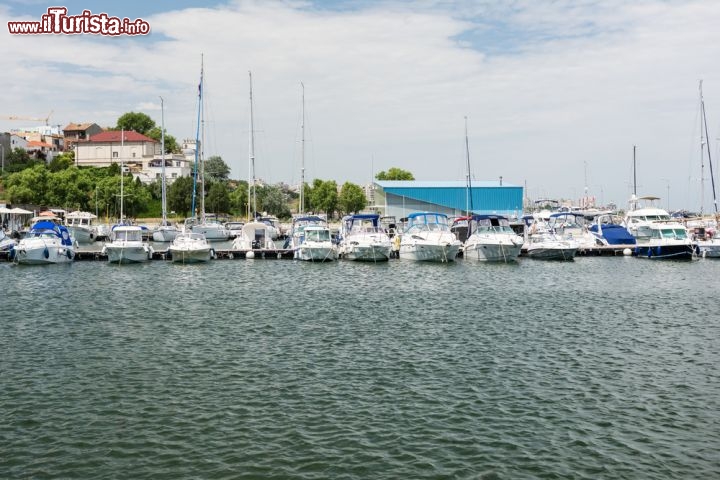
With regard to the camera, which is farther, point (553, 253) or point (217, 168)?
point (217, 168)

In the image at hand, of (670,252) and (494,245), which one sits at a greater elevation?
(494,245)

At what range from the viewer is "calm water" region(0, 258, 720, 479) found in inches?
592

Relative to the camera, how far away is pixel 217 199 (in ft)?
447

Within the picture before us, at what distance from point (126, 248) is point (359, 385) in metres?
44.5

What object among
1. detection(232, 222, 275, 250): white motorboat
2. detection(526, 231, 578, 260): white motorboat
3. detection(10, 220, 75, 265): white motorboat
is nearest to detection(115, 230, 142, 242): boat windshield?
detection(10, 220, 75, 265): white motorboat

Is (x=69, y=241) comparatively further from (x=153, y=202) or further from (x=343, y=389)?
(x=153, y=202)

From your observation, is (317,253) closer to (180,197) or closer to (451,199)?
(451,199)

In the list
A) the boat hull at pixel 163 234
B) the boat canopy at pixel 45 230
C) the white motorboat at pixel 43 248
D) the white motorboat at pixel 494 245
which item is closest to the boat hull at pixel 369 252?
the white motorboat at pixel 494 245

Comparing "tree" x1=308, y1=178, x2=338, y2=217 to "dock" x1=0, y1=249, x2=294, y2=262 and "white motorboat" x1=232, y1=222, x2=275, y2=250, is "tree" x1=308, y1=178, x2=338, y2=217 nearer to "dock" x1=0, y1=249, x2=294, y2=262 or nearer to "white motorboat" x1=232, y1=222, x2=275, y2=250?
"white motorboat" x1=232, y1=222, x2=275, y2=250

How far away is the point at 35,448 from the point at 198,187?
12062 centimetres

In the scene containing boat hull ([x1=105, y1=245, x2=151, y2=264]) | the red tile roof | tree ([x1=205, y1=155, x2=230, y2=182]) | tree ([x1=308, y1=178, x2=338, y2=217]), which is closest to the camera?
boat hull ([x1=105, y1=245, x2=151, y2=264])

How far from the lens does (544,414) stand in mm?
17969

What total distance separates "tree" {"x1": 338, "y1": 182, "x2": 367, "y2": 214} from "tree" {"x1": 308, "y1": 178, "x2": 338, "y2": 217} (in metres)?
1.95

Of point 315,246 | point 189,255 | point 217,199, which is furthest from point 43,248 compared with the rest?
point 217,199
